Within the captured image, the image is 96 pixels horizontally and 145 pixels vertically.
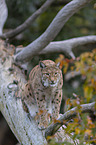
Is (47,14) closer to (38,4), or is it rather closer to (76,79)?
(38,4)

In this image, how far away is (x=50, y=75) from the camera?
4156 millimetres

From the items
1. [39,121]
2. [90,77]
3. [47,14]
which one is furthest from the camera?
[47,14]

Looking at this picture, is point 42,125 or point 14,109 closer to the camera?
point 42,125

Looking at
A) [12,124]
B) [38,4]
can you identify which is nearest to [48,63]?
[12,124]

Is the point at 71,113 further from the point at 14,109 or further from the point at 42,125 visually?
the point at 14,109

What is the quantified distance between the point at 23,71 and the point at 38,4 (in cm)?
345

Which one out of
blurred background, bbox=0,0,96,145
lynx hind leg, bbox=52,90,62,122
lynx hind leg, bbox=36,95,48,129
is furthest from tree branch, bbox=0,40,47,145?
blurred background, bbox=0,0,96,145

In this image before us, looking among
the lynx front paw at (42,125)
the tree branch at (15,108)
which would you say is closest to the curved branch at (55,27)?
the tree branch at (15,108)

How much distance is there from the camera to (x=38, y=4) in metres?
8.02

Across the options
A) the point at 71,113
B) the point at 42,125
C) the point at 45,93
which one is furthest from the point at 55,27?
the point at 71,113

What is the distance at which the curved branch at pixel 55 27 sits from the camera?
4.41m

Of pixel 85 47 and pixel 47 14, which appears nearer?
pixel 47 14

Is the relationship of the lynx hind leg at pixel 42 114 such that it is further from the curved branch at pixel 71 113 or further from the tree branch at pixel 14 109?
the curved branch at pixel 71 113

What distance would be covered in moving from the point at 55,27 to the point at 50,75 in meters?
1.02
